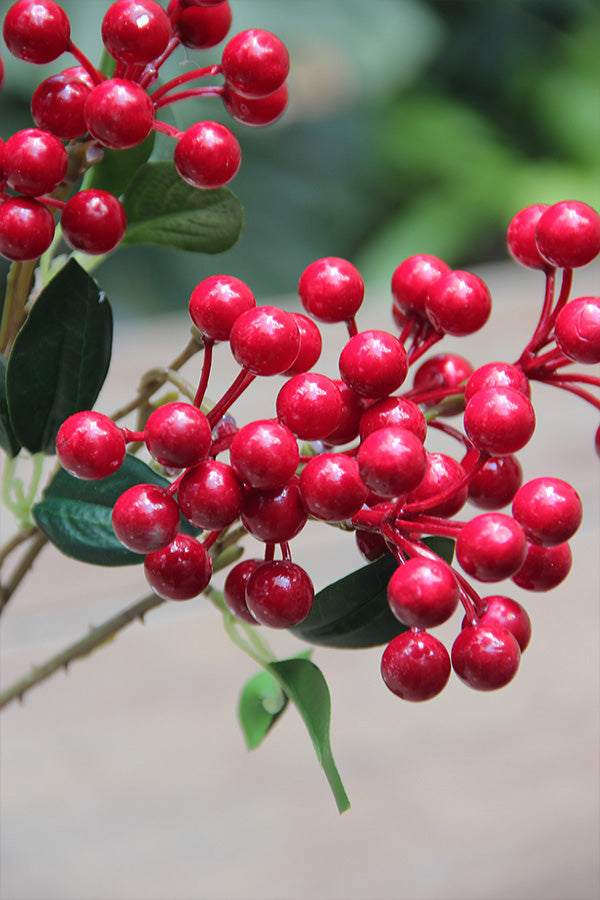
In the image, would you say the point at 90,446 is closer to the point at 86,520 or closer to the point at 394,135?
the point at 86,520

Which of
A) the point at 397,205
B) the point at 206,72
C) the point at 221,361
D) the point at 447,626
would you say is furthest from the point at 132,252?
the point at 206,72

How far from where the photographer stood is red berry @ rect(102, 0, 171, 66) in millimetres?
216

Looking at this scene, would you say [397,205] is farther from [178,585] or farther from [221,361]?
[178,585]

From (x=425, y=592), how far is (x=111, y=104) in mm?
120

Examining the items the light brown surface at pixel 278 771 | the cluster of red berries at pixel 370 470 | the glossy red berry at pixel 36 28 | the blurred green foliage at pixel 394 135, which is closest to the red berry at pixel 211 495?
the cluster of red berries at pixel 370 470

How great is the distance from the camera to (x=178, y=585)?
0.69 feet

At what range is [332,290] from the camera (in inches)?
9.2

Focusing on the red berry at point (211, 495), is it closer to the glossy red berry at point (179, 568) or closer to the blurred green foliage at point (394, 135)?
the glossy red berry at point (179, 568)

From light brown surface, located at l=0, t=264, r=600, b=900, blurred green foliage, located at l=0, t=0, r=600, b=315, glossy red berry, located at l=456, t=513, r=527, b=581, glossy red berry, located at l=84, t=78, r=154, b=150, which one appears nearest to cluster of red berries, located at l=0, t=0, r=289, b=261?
glossy red berry, located at l=84, t=78, r=154, b=150

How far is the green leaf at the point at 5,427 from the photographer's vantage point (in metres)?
0.25

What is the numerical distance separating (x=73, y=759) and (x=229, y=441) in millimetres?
325

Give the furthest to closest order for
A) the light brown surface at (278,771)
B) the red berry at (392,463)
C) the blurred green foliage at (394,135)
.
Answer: the blurred green foliage at (394,135)
the light brown surface at (278,771)
the red berry at (392,463)

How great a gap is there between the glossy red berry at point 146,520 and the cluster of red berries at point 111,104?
0.06 metres

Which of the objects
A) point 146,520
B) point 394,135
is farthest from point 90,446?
point 394,135
